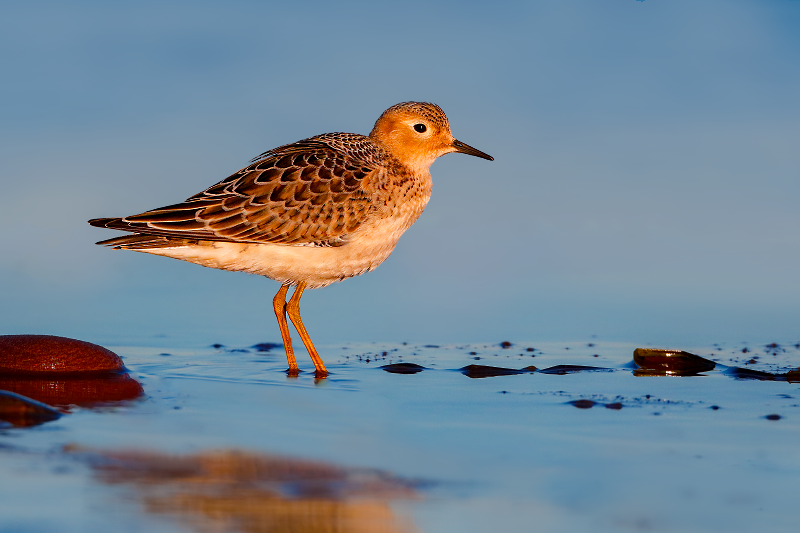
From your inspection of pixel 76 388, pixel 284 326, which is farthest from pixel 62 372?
pixel 284 326

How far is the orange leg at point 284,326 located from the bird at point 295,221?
0.02 m

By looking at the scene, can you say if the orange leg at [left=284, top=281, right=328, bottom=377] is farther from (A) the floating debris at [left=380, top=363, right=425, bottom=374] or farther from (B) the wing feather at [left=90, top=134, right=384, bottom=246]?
(B) the wing feather at [left=90, top=134, right=384, bottom=246]

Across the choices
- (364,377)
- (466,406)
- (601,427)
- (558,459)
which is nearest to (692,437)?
(601,427)

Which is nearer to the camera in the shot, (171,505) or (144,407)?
(171,505)

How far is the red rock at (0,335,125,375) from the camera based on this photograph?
308 inches

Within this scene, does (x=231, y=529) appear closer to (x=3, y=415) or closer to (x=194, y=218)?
(x=3, y=415)

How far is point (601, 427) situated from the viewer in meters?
6.40

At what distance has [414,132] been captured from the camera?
9.52 m

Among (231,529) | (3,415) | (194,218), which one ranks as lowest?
(231,529)

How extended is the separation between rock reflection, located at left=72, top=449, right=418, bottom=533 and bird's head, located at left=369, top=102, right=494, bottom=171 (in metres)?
4.66

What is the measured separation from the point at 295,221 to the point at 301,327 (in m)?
1.24

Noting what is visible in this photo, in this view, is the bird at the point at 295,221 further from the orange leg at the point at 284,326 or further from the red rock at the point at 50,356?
the red rock at the point at 50,356

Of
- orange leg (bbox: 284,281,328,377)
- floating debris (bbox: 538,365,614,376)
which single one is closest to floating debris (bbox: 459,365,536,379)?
floating debris (bbox: 538,365,614,376)

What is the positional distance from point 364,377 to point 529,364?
1.76m
